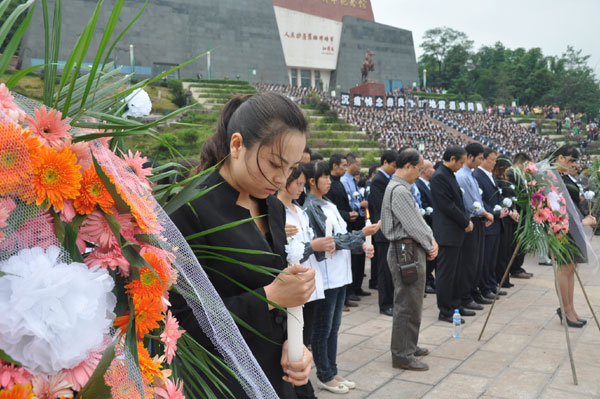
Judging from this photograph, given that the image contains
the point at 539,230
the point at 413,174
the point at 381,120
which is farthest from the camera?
the point at 381,120

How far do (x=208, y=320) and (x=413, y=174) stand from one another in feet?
10.8

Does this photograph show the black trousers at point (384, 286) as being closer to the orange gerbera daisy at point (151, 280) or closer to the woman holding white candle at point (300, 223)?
the woman holding white candle at point (300, 223)

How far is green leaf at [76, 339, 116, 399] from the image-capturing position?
0.64 meters

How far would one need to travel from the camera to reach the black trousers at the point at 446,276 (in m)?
5.12

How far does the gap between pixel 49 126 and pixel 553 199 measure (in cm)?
440

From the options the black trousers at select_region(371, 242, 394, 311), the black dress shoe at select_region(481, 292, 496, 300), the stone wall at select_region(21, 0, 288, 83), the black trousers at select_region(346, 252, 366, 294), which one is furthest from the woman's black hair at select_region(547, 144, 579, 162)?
the stone wall at select_region(21, 0, 288, 83)

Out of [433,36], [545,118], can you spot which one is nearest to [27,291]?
[545,118]

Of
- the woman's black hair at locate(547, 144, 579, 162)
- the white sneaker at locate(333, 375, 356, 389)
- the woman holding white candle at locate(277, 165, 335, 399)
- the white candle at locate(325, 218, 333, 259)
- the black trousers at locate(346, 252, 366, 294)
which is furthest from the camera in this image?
the black trousers at locate(346, 252, 366, 294)

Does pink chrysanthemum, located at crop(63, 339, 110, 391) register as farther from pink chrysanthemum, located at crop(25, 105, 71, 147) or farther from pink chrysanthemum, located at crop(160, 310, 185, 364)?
pink chrysanthemum, located at crop(25, 105, 71, 147)

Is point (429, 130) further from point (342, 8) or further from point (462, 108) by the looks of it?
point (342, 8)

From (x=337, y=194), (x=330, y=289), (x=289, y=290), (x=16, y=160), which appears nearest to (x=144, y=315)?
(x=16, y=160)

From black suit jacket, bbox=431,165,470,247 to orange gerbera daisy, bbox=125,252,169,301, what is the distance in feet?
14.9

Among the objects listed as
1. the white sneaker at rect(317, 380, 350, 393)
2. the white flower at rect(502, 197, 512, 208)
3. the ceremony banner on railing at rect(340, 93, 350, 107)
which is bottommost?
the white sneaker at rect(317, 380, 350, 393)

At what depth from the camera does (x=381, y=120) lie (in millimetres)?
30000
